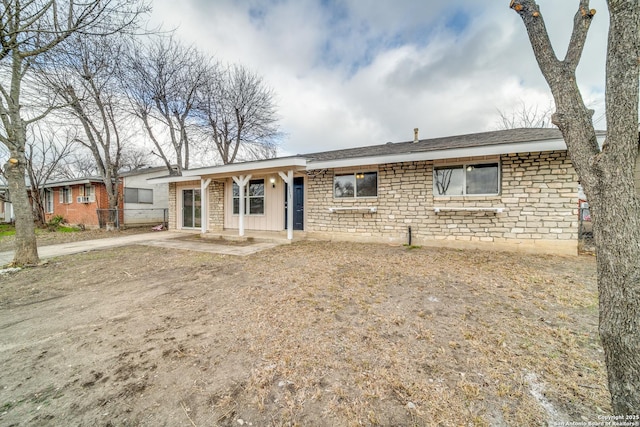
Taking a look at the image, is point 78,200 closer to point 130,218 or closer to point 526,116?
point 130,218

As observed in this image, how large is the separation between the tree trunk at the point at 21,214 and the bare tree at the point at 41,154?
35.9 feet

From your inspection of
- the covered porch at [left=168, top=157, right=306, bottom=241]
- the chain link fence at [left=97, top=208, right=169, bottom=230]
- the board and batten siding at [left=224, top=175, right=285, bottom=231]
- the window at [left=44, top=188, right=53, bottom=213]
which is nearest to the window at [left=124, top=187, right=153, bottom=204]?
the chain link fence at [left=97, top=208, right=169, bottom=230]

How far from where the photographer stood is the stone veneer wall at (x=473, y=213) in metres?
5.91

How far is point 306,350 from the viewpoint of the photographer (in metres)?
2.32

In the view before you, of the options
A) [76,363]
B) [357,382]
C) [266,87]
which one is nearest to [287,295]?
[357,382]

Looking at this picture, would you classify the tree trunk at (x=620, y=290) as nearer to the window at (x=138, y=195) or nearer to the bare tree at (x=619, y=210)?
the bare tree at (x=619, y=210)

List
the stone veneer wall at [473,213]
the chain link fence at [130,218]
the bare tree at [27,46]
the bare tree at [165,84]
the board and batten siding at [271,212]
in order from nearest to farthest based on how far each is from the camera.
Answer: the bare tree at [27,46] < the stone veneer wall at [473,213] < the board and batten siding at [271,212] < the bare tree at [165,84] < the chain link fence at [130,218]

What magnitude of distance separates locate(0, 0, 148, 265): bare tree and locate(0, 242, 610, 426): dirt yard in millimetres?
2000

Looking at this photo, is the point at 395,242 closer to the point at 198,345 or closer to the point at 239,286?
the point at 239,286

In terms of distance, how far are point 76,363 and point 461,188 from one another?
8.02 metres

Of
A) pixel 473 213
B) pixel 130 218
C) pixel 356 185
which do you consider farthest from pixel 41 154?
pixel 473 213

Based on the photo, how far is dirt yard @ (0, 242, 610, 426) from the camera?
165 cm

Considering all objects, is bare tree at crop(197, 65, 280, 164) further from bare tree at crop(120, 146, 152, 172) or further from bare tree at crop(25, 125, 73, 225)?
bare tree at crop(120, 146, 152, 172)

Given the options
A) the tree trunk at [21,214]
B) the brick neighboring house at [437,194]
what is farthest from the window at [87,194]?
the tree trunk at [21,214]
